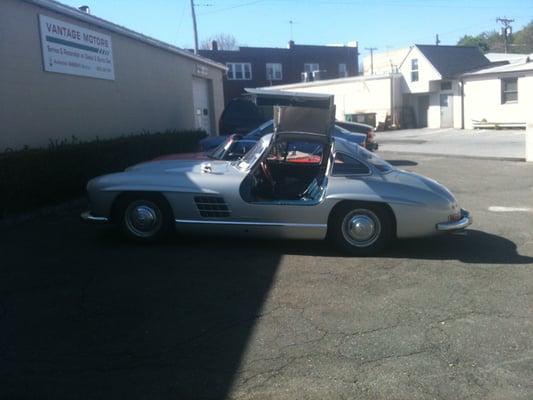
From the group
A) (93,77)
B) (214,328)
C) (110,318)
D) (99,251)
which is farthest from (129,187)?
(93,77)

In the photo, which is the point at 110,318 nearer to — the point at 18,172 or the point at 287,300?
the point at 287,300

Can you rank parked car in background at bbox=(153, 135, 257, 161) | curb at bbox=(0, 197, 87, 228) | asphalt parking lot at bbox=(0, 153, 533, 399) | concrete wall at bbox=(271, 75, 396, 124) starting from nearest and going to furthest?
asphalt parking lot at bbox=(0, 153, 533, 399), curb at bbox=(0, 197, 87, 228), parked car in background at bbox=(153, 135, 257, 161), concrete wall at bbox=(271, 75, 396, 124)

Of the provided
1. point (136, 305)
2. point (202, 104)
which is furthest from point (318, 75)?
point (136, 305)

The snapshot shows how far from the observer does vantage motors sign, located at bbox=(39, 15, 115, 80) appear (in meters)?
10.2

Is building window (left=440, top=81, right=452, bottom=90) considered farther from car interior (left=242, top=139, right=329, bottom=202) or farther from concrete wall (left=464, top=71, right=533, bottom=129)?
car interior (left=242, top=139, right=329, bottom=202)

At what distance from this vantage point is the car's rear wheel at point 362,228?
6.33m

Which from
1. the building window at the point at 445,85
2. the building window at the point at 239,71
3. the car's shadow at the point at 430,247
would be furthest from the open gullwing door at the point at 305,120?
the building window at the point at 239,71

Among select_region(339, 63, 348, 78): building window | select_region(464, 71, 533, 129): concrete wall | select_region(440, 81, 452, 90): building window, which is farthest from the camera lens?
select_region(339, 63, 348, 78): building window

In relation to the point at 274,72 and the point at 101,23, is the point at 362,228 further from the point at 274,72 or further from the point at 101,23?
the point at 274,72

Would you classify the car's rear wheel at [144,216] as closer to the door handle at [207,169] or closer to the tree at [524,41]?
the door handle at [207,169]

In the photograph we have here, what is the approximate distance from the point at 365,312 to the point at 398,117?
34.0m

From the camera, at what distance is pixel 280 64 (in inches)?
1884

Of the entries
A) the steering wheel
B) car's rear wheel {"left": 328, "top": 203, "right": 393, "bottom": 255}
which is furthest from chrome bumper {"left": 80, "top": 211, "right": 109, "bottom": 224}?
car's rear wheel {"left": 328, "top": 203, "right": 393, "bottom": 255}

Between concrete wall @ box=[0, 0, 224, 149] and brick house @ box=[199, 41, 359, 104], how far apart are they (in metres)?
28.6
